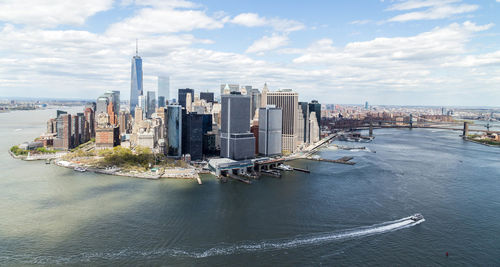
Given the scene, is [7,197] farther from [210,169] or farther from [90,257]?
[210,169]

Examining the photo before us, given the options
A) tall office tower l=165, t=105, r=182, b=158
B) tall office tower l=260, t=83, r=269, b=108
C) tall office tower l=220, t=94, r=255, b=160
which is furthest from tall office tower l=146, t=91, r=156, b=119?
tall office tower l=220, t=94, r=255, b=160

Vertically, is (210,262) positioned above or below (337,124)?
below

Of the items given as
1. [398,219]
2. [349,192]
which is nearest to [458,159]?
[349,192]

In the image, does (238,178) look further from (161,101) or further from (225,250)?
(161,101)

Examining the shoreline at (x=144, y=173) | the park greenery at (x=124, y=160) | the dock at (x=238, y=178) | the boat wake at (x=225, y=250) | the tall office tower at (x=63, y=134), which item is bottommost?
the boat wake at (x=225, y=250)

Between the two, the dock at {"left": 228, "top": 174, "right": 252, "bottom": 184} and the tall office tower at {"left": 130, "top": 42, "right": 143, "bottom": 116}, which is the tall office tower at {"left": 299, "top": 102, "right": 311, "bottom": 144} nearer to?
the dock at {"left": 228, "top": 174, "right": 252, "bottom": 184}

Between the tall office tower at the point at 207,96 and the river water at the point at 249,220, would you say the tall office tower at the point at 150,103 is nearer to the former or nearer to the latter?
the tall office tower at the point at 207,96

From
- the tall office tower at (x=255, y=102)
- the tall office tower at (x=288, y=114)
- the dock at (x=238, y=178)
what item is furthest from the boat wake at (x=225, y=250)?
the tall office tower at (x=255, y=102)
